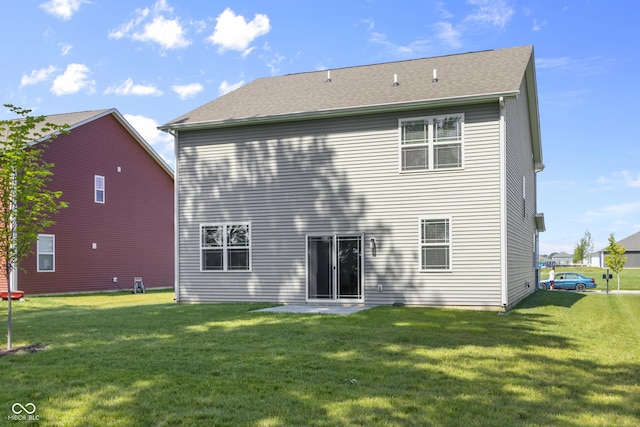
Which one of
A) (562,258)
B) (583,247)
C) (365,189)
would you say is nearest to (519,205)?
(365,189)

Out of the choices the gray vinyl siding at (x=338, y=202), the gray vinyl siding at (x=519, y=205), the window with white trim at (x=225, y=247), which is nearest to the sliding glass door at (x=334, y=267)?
the gray vinyl siding at (x=338, y=202)

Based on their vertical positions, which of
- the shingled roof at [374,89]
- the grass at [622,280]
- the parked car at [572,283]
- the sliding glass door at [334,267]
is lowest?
the grass at [622,280]

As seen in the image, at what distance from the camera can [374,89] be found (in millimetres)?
15711

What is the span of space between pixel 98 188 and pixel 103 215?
46.9 inches

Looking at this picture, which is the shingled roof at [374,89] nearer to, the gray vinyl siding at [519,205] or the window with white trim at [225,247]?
the gray vinyl siding at [519,205]

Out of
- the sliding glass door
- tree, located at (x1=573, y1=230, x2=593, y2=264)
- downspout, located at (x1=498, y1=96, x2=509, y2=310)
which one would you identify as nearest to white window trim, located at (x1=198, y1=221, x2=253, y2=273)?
the sliding glass door

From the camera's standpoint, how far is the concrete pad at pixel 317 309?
42.2 feet

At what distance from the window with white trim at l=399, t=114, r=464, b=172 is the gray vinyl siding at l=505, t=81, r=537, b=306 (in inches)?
49.8

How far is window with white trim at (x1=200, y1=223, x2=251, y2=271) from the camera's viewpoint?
1573cm

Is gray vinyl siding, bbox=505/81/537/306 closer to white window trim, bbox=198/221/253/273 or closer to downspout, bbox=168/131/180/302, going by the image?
white window trim, bbox=198/221/253/273

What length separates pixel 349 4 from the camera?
14.6 metres

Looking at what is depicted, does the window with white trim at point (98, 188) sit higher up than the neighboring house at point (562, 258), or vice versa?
the window with white trim at point (98, 188)

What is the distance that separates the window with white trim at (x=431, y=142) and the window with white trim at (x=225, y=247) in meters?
4.96

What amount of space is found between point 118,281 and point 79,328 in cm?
1539
